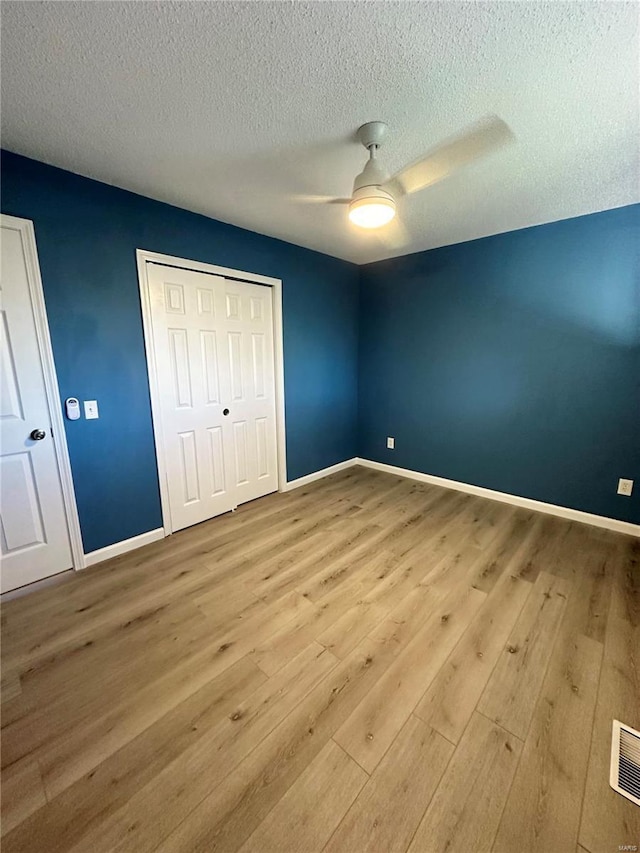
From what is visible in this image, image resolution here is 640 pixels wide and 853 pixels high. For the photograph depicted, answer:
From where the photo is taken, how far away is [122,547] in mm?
2457

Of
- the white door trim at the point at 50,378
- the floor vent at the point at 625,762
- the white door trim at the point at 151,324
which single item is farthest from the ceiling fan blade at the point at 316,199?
the floor vent at the point at 625,762

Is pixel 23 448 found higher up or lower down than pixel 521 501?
higher up

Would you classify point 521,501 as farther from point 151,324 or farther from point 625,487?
point 151,324

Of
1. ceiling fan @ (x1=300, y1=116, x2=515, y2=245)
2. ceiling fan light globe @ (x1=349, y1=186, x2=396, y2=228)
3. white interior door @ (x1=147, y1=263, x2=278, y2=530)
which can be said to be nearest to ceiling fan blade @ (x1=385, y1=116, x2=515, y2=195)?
ceiling fan @ (x1=300, y1=116, x2=515, y2=245)

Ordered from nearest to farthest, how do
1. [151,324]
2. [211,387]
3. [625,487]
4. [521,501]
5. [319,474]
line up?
[151,324] → [625,487] → [211,387] → [521,501] → [319,474]

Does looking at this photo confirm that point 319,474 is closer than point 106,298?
No

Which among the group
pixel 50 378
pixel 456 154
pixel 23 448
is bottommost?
pixel 23 448

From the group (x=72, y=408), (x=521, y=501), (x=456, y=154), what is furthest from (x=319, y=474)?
(x=456, y=154)

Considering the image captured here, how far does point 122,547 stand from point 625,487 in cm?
388

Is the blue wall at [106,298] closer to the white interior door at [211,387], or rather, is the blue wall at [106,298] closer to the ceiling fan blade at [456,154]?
the white interior door at [211,387]

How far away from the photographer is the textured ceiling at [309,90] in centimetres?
110

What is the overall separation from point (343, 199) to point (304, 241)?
1.08 m

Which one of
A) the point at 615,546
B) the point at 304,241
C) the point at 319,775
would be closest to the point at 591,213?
the point at 304,241

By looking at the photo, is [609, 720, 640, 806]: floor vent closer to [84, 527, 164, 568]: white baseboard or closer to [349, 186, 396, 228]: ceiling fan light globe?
[349, 186, 396, 228]: ceiling fan light globe
